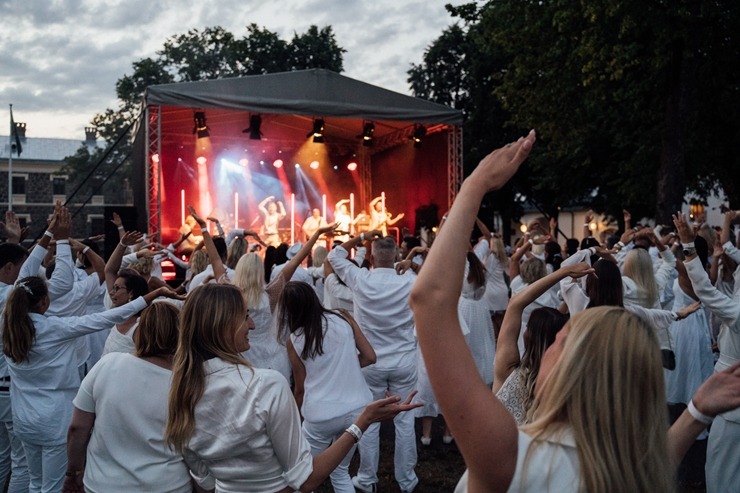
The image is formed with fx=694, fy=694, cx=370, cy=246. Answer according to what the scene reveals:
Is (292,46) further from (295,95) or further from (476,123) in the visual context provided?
(295,95)

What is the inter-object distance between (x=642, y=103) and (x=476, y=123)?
11.7 metres

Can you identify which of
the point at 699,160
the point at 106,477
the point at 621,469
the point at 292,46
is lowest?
the point at 106,477

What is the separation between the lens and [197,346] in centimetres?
262

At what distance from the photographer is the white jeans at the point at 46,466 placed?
4375mm

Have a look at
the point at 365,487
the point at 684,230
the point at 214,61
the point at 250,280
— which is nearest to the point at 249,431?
the point at 250,280

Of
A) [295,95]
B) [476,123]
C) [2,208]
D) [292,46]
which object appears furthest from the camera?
[2,208]

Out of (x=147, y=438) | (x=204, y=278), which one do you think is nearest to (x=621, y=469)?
(x=147, y=438)

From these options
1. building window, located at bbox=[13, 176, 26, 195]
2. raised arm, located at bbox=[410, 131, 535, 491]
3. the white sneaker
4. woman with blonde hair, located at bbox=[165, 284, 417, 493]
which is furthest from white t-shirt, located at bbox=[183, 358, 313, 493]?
building window, located at bbox=[13, 176, 26, 195]

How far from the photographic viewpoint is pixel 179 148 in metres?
20.1

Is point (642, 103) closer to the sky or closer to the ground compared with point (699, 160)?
closer to the sky

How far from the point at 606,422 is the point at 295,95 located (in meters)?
15.6

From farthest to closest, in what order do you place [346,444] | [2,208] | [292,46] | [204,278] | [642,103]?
1. [2,208]
2. [292,46]
3. [642,103]
4. [204,278]
5. [346,444]

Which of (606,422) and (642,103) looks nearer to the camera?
(606,422)

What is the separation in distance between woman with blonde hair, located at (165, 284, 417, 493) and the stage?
12639 mm
